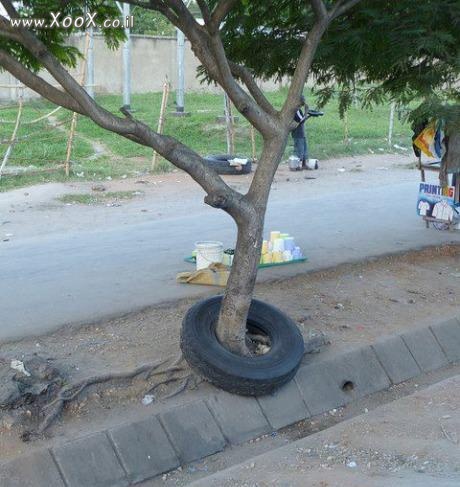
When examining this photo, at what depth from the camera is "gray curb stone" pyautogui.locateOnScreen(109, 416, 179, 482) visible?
15.7 ft

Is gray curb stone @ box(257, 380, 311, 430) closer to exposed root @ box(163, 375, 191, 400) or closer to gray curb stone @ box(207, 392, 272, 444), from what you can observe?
gray curb stone @ box(207, 392, 272, 444)

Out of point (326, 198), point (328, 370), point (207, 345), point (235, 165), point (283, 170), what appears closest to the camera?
point (207, 345)

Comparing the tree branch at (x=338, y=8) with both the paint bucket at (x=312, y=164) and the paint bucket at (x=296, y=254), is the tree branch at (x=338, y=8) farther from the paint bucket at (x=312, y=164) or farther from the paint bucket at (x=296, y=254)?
the paint bucket at (x=312, y=164)

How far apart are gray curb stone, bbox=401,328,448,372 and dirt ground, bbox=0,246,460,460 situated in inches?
4.7

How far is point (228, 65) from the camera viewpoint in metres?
5.67

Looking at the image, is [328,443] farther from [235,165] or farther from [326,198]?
[235,165]

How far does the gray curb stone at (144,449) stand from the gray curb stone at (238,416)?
1.50 ft

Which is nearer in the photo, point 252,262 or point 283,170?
point 252,262

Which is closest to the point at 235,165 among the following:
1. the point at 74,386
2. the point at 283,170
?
the point at 283,170

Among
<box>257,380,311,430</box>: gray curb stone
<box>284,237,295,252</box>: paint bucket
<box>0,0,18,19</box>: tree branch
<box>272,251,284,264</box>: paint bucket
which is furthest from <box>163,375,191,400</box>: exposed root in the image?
<box>284,237,295,252</box>: paint bucket

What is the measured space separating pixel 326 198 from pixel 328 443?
8361 millimetres

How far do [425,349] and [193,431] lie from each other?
2.59m

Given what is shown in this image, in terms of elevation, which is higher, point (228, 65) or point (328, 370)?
point (228, 65)

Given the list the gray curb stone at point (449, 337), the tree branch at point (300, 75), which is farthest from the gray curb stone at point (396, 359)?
the tree branch at point (300, 75)
